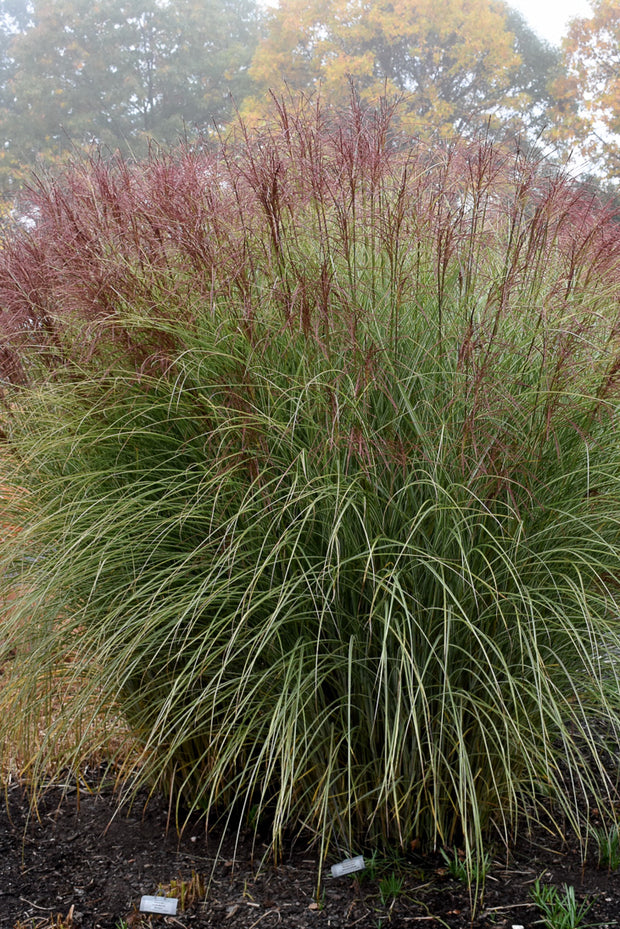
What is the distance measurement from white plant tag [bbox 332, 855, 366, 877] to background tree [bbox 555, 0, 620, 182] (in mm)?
20596

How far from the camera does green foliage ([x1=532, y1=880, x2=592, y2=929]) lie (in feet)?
6.41

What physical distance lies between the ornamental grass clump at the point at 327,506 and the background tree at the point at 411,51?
2268 centimetres

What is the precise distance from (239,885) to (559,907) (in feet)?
2.91

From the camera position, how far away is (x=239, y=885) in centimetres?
225

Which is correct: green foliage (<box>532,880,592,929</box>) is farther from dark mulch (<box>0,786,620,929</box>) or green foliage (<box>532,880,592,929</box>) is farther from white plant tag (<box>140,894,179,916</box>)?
white plant tag (<box>140,894,179,916</box>)

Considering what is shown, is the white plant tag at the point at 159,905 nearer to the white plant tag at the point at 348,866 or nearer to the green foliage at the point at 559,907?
the white plant tag at the point at 348,866

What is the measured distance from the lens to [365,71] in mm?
22672

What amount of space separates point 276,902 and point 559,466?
1.50 m

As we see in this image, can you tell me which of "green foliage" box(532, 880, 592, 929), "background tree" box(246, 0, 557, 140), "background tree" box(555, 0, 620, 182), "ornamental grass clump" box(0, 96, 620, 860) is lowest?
"green foliage" box(532, 880, 592, 929)

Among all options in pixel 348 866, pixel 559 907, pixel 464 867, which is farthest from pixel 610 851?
pixel 348 866

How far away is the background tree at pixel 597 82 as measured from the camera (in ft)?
65.2

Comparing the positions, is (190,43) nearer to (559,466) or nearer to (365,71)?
(365,71)

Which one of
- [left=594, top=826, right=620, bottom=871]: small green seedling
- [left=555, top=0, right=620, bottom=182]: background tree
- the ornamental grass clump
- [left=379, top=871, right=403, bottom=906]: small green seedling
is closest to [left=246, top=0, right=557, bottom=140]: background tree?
[left=555, top=0, right=620, bottom=182]: background tree

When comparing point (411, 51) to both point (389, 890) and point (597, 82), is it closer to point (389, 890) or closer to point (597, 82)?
point (597, 82)
